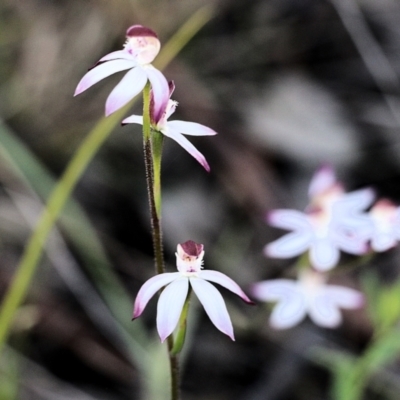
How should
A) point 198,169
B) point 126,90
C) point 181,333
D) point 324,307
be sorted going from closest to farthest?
point 126,90 < point 181,333 < point 324,307 < point 198,169

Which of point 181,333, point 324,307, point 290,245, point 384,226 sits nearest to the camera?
point 181,333

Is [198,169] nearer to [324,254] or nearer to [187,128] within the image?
[324,254]

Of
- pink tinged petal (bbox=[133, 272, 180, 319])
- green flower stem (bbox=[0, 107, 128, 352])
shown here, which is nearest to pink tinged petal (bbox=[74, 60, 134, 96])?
pink tinged petal (bbox=[133, 272, 180, 319])

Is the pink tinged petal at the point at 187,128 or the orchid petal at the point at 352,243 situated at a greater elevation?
the orchid petal at the point at 352,243

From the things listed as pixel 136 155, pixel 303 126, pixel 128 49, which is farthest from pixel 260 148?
pixel 128 49

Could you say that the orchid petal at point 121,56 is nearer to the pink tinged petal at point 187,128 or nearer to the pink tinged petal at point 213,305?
the pink tinged petal at point 187,128

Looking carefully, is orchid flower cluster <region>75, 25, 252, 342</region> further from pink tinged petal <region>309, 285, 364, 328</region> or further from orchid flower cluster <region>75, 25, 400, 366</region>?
pink tinged petal <region>309, 285, 364, 328</region>

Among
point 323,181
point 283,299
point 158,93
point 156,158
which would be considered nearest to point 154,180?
point 156,158

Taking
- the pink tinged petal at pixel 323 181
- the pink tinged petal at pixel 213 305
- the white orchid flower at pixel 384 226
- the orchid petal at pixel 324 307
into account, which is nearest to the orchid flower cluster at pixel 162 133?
the pink tinged petal at pixel 213 305
